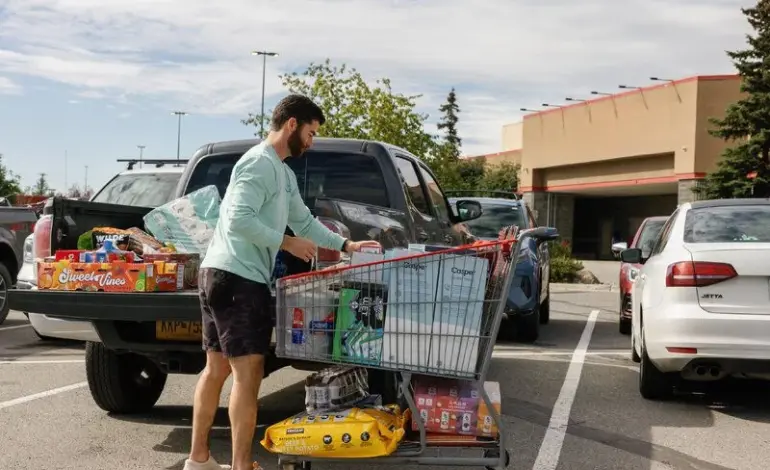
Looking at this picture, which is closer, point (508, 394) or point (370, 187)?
point (370, 187)

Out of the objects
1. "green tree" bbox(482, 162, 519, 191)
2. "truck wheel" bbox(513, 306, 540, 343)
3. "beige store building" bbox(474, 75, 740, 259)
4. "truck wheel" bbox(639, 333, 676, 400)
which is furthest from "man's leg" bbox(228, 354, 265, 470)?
"green tree" bbox(482, 162, 519, 191)

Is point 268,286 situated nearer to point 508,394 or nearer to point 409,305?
point 409,305

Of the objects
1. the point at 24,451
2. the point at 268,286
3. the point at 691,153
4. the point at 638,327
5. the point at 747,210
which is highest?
the point at 691,153

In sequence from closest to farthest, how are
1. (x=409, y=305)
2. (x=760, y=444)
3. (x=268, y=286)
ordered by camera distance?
(x=409, y=305), (x=268, y=286), (x=760, y=444)

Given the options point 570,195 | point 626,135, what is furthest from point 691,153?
point 570,195

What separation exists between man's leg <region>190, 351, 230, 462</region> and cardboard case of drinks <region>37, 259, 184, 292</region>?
0.54 m

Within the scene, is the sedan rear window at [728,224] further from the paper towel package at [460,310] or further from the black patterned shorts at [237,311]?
the black patterned shorts at [237,311]

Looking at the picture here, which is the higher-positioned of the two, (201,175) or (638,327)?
(201,175)

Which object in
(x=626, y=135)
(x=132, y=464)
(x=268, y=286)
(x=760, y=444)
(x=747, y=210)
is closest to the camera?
(x=268, y=286)

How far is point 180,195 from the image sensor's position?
623cm

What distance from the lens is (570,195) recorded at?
163 ft

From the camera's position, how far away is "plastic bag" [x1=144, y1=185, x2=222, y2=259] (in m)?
5.30

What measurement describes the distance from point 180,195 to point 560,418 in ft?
9.99

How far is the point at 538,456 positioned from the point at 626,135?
3847cm
